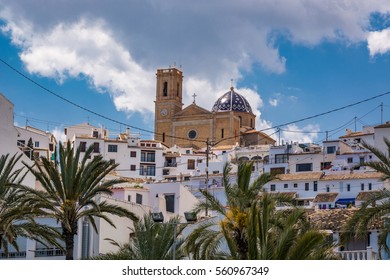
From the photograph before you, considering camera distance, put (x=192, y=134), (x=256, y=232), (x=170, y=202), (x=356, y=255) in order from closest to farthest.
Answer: (x=256, y=232) < (x=356, y=255) < (x=170, y=202) < (x=192, y=134)

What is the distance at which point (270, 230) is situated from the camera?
11430 mm

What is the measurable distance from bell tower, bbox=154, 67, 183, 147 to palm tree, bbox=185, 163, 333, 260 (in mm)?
18681

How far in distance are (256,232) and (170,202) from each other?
1361cm

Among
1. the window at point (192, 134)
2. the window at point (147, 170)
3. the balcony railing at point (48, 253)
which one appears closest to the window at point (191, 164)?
the window at point (147, 170)

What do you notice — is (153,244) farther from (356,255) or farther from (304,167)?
(304,167)

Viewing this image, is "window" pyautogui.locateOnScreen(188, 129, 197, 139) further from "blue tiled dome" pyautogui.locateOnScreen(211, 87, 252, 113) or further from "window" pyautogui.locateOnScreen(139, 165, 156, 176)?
"window" pyautogui.locateOnScreen(139, 165, 156, 176)

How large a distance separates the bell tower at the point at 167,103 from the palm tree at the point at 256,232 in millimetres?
18681

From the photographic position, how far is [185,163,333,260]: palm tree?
969 cm

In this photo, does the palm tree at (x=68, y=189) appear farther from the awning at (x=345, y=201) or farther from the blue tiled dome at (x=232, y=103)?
the blue tiled dome at (x=232, y=103)

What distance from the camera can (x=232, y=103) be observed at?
166ft

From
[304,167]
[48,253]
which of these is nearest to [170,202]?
[48,253]
